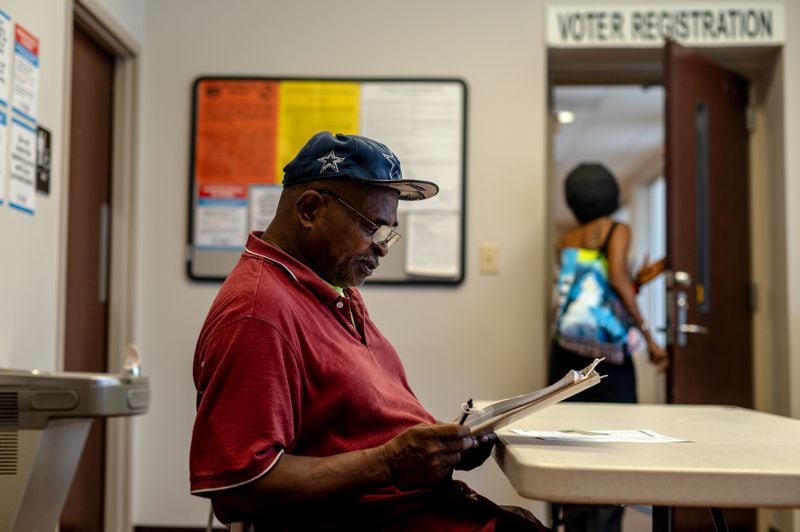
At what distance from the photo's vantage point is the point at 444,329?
141 inches

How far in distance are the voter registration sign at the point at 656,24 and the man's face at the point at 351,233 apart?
229 centimetres

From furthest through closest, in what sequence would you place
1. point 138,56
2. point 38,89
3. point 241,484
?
point 138,56, point 38,89, point 241,484

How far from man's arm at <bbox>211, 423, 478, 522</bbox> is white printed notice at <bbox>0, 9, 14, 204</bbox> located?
1.43 meters

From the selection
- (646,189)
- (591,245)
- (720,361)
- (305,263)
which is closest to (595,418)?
(305,263)

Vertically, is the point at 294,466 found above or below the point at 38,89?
below

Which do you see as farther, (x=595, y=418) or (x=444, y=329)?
(x=444, y=329)

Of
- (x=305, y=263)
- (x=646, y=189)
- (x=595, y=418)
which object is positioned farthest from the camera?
(x=646, y=189)

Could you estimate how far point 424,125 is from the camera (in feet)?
11.8

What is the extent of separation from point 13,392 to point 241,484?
0.94 meters

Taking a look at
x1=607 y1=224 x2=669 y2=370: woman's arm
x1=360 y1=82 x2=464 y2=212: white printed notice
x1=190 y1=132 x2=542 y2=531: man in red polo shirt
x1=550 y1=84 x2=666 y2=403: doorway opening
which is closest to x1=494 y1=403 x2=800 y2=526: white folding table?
x1=190 y1=132 x2=542 y2=531: man in red polo shirt

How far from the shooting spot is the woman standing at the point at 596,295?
3.23m

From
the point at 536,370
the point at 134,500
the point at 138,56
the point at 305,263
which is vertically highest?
the point at 138,56

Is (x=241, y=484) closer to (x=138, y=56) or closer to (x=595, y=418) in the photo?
(x=595, y=418)

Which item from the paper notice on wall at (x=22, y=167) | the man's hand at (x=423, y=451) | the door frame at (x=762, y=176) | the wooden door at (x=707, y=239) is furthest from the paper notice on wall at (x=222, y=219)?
the man's hand at (x=423, y=451)
